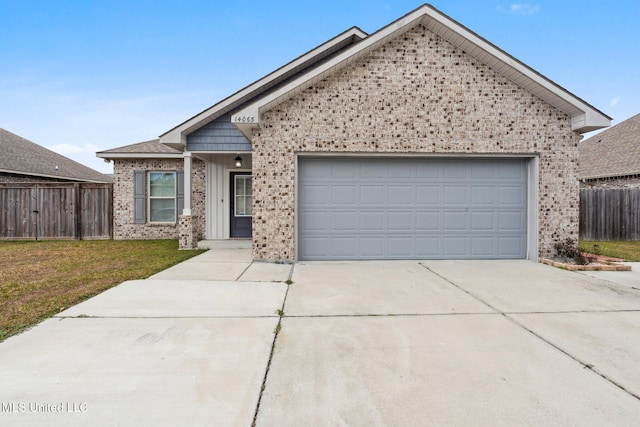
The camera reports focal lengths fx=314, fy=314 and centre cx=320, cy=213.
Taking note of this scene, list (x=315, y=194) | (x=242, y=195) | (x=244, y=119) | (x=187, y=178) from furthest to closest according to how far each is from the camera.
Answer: (x=242, y=195)
(x=187, y=178)
(x=315, y=194)
(x=244, y=119)

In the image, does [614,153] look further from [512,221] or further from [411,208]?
[411,208]

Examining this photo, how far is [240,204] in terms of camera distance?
11.2 meters

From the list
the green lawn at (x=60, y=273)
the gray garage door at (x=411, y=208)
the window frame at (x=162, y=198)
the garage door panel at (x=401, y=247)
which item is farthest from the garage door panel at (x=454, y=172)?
the window frame at (x=162, y=198)

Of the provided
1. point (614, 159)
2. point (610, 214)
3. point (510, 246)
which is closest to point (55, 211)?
point (510, 246)

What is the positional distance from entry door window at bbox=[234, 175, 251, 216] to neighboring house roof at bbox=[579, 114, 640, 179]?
15.8 metres

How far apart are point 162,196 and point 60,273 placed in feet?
20.2

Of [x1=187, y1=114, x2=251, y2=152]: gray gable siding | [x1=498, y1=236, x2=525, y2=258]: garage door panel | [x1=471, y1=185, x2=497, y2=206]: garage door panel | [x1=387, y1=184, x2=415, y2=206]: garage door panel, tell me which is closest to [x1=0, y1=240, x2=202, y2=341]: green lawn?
[x1=187, y1=114, x2=251, y2=152]: gray gable siding

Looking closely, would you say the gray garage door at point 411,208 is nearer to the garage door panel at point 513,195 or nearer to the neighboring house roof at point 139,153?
the garage door panel at point 513,195

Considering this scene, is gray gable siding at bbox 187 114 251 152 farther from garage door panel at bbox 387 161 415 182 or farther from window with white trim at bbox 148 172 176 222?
garage door panel at bbox 387 161 415 182

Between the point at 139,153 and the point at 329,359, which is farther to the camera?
the point at 139,153

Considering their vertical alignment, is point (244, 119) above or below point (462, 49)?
below

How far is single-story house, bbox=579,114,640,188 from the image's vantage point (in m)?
13.7

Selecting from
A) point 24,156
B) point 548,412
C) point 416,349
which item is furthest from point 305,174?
point 24,156

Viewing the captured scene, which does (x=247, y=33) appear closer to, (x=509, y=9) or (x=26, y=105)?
(x=509, y=9)
